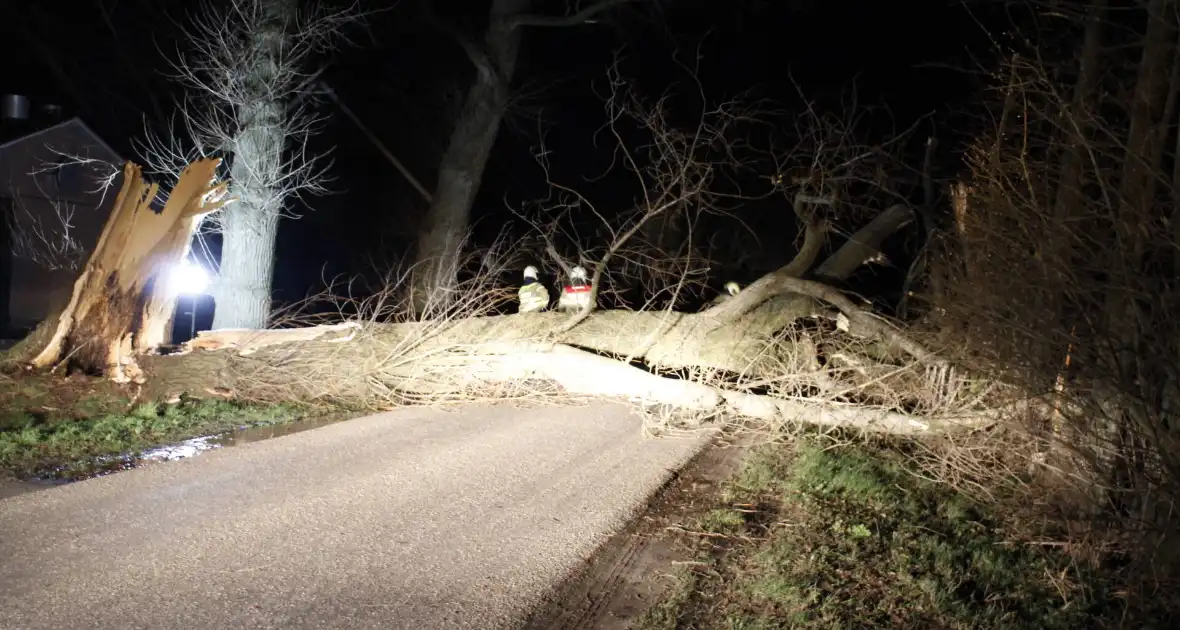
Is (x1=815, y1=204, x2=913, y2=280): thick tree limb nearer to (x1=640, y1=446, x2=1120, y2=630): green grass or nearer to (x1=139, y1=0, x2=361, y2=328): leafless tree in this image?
(x1=640, y1=446, x2=1120, y2=630): green grass

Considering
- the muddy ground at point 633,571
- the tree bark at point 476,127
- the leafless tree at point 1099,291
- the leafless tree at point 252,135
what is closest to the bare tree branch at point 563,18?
the tree bark at point 476,127

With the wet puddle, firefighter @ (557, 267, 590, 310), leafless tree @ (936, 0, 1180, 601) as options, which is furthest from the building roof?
leafless tree @ (936, 0, 1180, 601)

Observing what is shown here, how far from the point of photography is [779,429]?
8.19 meters

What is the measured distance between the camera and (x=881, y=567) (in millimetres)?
4750

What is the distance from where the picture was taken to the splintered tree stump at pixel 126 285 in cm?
880

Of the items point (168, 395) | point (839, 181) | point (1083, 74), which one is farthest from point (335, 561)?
point (839, 181)

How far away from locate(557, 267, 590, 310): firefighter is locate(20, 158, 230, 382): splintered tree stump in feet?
14.7

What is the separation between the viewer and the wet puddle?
19.6 feet

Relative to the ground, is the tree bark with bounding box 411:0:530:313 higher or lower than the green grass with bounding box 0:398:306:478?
higher

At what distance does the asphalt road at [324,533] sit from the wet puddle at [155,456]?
29cm

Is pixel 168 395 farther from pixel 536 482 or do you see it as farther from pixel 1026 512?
pixel 1026 512

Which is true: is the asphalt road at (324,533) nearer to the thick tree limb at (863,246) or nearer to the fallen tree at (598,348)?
the fallen tree at (598,348)

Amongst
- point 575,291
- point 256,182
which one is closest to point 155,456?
point 256,182

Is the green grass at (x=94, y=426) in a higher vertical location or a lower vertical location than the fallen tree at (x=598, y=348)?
lower
